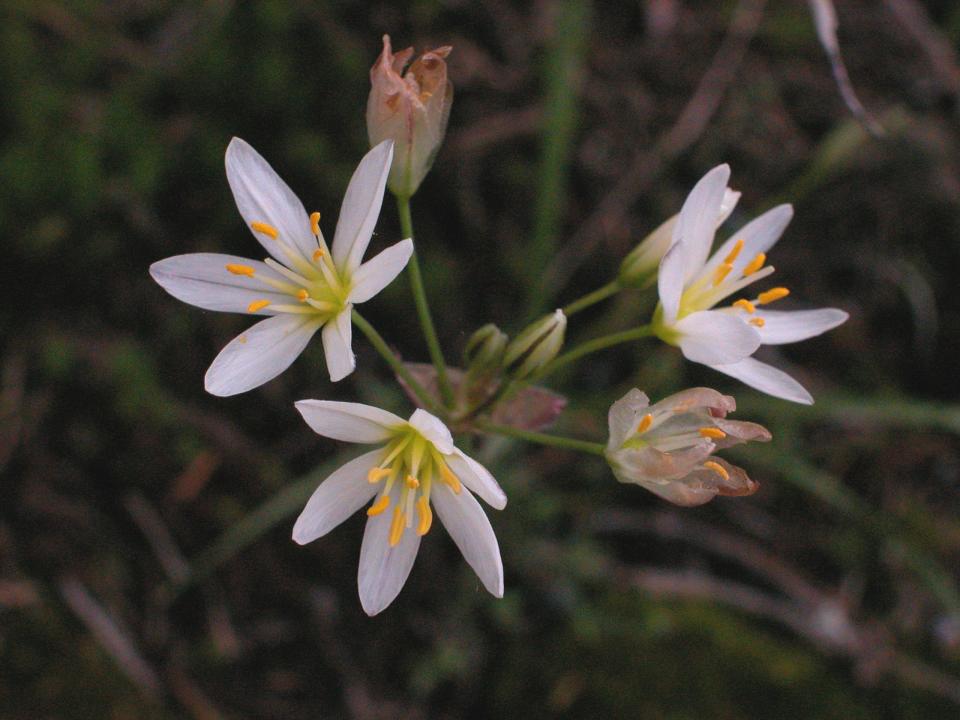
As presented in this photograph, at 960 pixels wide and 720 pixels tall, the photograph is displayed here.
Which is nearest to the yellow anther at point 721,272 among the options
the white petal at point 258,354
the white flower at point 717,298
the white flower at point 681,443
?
the white flower at point 717,298

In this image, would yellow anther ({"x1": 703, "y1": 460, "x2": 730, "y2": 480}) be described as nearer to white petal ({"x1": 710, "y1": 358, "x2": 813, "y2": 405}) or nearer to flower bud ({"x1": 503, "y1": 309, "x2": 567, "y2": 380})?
white petal ({"x1": 710, "y1": 358, "x2": 813, "y2": 405})

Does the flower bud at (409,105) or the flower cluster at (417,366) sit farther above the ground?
the flower bud at (409,105)

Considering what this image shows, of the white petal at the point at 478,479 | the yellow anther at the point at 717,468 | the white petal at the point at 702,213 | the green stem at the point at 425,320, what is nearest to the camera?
the white petal at the point at 478,479

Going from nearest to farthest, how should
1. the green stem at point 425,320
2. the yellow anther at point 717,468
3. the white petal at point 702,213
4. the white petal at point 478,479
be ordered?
the white petal at point 478,479 → the yellow anther at point 717,468 → the white petal at point 702,213 → the green stem at point 425,320

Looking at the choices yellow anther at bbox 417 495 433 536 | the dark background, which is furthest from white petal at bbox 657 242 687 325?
the dark background

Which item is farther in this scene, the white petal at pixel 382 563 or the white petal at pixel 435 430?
the white petal at pixel 382 563

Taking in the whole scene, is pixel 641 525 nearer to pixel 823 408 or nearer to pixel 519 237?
pixel 823 408

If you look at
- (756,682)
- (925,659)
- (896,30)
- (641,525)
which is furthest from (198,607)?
(896,30)

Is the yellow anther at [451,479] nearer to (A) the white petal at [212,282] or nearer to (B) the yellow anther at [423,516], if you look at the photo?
(B) the yellow anther at [423,516]
